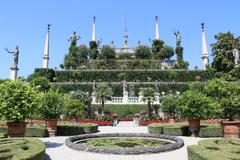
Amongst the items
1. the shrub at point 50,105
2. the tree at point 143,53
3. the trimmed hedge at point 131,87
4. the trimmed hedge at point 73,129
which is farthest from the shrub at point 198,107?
the tree at point 143,53

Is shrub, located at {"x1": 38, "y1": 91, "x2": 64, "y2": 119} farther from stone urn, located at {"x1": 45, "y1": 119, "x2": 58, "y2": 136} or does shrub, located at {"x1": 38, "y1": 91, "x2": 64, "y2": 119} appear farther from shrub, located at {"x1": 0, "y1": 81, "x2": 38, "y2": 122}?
shrub, located at {"x1": 0, "y1": 81, "x2": 38, "y2": 122}

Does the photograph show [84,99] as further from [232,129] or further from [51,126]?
[232,129]

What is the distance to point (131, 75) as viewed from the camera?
5356 centimetres

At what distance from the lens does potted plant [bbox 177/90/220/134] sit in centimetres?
1956

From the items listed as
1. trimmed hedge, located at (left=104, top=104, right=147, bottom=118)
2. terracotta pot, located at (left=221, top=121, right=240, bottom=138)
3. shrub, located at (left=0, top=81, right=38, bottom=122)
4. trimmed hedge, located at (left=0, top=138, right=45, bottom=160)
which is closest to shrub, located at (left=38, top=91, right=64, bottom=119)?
shrub, located at (left=0, top=81, right=38, bottom=122)

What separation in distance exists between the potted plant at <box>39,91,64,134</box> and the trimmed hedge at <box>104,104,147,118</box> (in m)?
18.6

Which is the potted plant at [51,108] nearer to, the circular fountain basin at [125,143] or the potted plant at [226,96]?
the circular fountain basin at [125,143]

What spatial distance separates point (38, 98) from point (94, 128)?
9.51m

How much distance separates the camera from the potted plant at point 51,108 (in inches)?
801

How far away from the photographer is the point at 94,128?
23.8m

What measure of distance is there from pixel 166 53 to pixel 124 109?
26.3 meters

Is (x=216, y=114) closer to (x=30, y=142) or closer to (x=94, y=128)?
(x=94, y=128)

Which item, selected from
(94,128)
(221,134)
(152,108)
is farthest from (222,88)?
(152,108)

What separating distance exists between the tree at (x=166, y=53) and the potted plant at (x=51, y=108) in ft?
144
